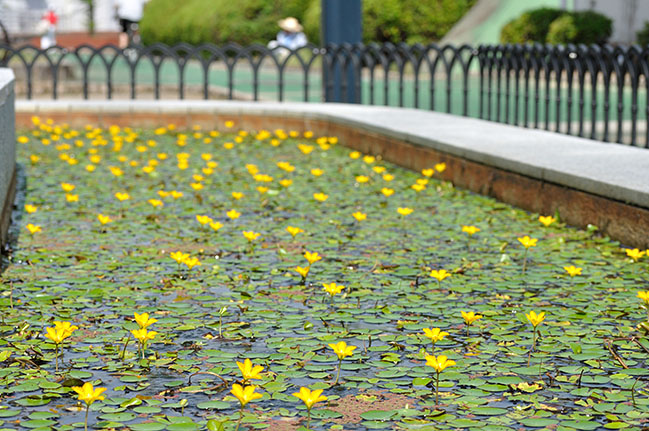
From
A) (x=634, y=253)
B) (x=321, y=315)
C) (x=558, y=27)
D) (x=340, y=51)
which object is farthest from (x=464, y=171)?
(x=558, y=27)

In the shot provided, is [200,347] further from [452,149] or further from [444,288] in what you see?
[452,149]

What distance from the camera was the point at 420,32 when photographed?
35719mm

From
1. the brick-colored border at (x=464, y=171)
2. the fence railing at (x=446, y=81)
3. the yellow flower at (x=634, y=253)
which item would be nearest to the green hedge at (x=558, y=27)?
the fence railing at (x=446, y=81)

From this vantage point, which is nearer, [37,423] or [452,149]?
[37,423]

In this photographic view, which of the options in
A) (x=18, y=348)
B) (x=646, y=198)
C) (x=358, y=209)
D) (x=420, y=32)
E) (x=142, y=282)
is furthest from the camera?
(x=420, y=32)

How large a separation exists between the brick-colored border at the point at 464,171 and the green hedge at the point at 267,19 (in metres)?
21.7

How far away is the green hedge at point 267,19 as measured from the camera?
34.8 m

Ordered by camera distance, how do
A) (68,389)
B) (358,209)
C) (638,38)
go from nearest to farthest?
1. (68,389)
2. (358,209)
3. (638,38)

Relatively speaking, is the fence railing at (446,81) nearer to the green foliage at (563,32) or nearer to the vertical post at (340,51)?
the vertical post at (340,51)

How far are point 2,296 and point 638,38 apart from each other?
24019 mm

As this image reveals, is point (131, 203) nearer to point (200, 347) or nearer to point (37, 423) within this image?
point (200, 347)

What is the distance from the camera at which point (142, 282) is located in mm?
5301

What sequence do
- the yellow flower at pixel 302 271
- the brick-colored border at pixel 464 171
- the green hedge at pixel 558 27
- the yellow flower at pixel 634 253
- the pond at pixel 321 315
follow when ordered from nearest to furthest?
the pond at pixel 321 315, the yellow flower at pixel 302 271, the yellow flower at pixel 634 253, the brick-colored border at pixel 464 171, the green hedge at pixel 558 27

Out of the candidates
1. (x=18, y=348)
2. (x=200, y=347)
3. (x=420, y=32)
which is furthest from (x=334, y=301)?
(x=420, y=32)
